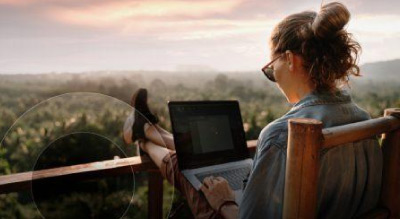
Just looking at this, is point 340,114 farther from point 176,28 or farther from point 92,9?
point 176,28

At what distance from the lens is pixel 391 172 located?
3.75 ft

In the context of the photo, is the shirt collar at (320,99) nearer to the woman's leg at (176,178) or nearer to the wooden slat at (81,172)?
the woman's leg at (176,178)

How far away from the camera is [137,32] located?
5.56m

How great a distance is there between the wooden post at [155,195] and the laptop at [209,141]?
42cm

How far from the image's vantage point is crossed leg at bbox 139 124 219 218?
1374 mm

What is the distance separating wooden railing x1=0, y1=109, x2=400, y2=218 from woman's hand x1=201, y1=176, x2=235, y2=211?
18.9 inches

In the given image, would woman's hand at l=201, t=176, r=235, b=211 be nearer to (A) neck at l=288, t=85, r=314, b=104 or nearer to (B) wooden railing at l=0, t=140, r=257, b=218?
(A) neck at l=288, t=85, r=314, b=104

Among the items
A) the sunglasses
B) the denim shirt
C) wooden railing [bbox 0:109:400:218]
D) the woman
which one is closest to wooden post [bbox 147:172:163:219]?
wooden railing [bbox 0:109:400:218]

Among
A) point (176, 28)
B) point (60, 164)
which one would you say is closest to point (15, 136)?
point (60, 164)

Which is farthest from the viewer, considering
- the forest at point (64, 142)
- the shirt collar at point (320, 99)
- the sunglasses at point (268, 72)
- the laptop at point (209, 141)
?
the laptop at point (209, 141)

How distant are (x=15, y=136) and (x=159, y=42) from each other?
5802mm

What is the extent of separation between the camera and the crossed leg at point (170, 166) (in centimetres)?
137

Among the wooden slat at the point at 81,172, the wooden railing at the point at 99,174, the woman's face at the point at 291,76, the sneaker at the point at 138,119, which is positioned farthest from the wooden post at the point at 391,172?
the sneaker at the point at 138,119

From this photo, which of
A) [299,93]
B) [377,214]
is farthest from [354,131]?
[377,214]
